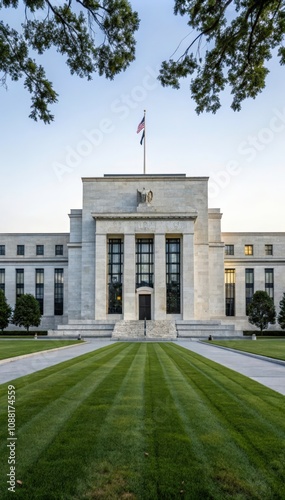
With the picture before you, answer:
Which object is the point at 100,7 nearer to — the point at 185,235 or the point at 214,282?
the point at 185,235

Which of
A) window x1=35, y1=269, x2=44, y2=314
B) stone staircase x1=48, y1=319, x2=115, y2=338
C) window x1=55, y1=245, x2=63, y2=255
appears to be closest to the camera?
stone staircase x1=48, y1=319, x2=115, y2=338

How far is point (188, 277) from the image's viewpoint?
5894 cm

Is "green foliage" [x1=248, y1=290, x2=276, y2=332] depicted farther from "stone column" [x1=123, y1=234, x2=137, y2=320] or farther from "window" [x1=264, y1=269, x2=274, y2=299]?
"stone column" [x1=123, y1=234, x2=137, y2=320]

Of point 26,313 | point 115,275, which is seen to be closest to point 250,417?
point 115,275

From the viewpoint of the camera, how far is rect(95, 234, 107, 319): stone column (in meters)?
59.3

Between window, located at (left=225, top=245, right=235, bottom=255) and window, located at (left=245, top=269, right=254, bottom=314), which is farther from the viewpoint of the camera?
window, located at (left=225, top=245, right=235, bottom=255)

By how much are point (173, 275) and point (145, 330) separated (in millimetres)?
13241

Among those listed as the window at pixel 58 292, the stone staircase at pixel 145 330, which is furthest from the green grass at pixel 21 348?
the window at pixel 58 292

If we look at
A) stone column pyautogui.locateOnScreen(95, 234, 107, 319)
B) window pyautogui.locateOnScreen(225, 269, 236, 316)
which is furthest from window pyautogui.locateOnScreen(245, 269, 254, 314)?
stone column pyautogui.locateOnScreen(95, 234, 107, 319)

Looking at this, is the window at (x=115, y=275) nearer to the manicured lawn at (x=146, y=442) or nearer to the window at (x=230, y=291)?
the window at (x=230, y=291)

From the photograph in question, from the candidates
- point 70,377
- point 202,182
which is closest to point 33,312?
point 202,182

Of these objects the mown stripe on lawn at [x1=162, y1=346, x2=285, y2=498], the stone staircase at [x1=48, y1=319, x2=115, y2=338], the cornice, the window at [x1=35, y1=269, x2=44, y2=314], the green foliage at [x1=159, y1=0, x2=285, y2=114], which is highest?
the cornice

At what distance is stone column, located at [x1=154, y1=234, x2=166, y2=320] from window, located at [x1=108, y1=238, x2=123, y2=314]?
215 inches

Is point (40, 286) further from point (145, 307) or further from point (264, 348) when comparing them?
point (264, 348)
